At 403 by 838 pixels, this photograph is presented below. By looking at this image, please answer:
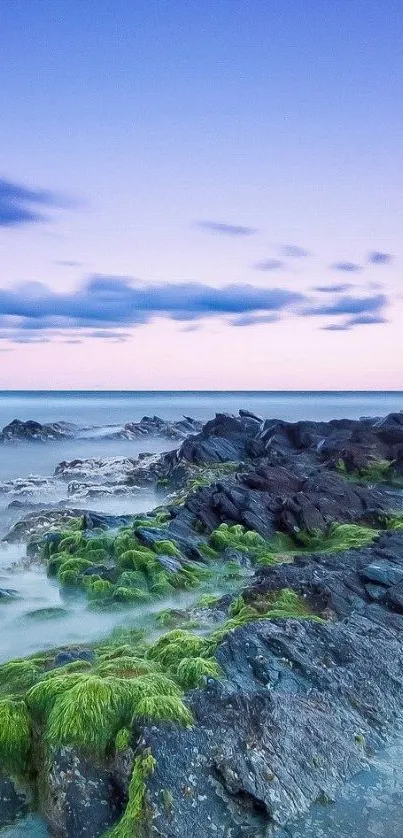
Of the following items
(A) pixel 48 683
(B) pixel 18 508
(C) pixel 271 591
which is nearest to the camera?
(A) pixel 48 683

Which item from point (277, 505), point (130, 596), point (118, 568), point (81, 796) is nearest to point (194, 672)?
point (81, 796)

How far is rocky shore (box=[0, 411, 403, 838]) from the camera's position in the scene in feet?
20.5

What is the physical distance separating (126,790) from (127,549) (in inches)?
360

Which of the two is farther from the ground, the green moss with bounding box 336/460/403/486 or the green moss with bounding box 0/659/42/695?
the green moss with bounding box 336/460/403/486

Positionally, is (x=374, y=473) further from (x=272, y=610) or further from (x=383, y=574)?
(x=272, y=610)

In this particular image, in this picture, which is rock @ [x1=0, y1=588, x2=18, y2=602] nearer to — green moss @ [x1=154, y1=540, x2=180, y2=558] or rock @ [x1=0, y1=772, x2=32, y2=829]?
green moss @ [x1=154, y1=540, x2=180, y2=558]

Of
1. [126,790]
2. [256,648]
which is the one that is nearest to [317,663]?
[256,648]

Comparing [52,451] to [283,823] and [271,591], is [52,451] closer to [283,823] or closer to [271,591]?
[271,591]

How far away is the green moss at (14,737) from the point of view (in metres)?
6.74

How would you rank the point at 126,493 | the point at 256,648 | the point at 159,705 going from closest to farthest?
the point at 159,705, the point at 256,648, the point at 126,493

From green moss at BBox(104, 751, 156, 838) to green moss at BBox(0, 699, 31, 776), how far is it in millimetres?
1377

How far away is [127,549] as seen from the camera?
50.1ft

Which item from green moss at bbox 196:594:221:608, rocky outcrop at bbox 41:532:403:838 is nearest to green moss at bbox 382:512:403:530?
green moss at bbox 196:594:221:608

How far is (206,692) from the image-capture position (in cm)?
730
